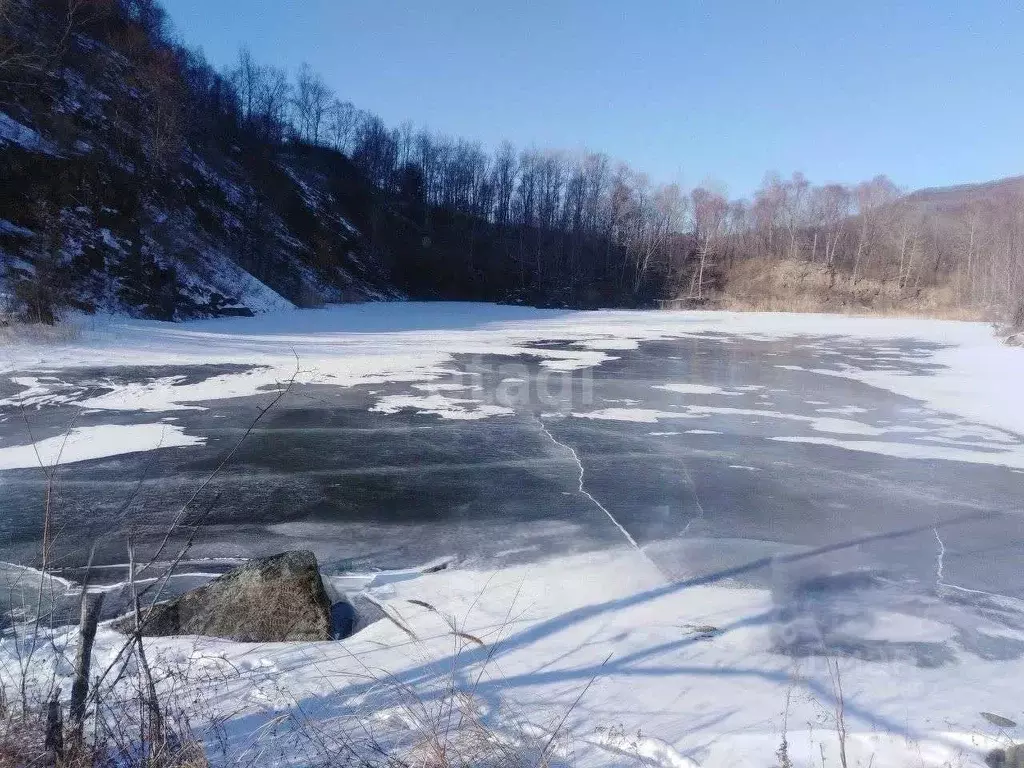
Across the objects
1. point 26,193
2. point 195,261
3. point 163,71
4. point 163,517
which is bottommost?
point 163,517

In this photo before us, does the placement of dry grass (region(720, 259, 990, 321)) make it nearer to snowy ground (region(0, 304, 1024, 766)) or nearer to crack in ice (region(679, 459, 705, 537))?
snowy ground (region(0, 304, 1024, 766))

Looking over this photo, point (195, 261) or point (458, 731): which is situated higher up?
point (195, 261)

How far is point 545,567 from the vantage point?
5.90 m

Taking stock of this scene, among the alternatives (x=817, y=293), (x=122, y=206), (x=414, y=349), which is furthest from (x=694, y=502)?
(x=817, y=293)

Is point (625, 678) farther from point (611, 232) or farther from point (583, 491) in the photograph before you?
point (611, 232)

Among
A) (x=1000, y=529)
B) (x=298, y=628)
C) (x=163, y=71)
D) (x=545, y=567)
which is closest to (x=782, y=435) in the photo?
(x=1000, y=529)

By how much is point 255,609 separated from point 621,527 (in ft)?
11.2

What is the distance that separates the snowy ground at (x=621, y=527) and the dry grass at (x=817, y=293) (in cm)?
4005

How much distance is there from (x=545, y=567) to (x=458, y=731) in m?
2.62

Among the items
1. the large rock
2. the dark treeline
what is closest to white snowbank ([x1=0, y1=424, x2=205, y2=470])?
the large rock

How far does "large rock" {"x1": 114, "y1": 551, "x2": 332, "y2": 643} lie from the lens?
4.68 metres

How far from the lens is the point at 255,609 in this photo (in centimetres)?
478

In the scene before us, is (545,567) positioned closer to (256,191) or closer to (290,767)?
(290,767)

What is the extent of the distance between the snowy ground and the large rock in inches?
9.0
